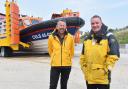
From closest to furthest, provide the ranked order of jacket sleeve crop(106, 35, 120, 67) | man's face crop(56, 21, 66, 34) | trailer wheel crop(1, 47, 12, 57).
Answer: jacket sleeve crop(106, 35, 120, 67)
man's face crop(56, 21, 66, 34)
trailer wheel crop(1, 47, 12, 57)

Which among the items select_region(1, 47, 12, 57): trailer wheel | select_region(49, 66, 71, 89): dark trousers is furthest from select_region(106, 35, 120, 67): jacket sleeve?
select_region(1, 47, 12, 57): trailer wheel

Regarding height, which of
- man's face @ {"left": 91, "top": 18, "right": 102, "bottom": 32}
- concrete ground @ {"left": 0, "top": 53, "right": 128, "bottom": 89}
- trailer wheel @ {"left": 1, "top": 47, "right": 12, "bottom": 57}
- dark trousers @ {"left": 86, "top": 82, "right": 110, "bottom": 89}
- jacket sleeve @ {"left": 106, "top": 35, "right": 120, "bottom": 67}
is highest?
man's face @ {"left": 91, "top": 18, "right": 102, "bottom": 32}

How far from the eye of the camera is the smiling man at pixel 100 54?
5246 millimetres

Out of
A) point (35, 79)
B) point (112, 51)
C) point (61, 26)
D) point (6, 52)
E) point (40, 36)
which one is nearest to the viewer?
point (112, 51)

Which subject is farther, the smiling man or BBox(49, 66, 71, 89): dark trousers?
BBox(49, 66, 71, 89): dark trousers

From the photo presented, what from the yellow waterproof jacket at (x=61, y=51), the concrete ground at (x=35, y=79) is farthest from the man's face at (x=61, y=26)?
the concrete ground at (x=35, y=79)

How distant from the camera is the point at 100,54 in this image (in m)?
5.24

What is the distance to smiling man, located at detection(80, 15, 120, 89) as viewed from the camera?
5.25 meters

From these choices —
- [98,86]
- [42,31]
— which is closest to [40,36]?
[42,31]

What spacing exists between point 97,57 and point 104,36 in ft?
0.94

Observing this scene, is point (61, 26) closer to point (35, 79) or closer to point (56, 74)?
point (56, 74)

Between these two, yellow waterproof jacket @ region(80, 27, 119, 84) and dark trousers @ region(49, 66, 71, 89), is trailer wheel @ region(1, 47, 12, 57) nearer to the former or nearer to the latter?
dark trousers @ region(49, 66, 71, 89)

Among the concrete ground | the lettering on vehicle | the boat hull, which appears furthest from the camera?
the lettering on vehicle

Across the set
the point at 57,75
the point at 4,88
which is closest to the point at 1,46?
the point at 4,88
